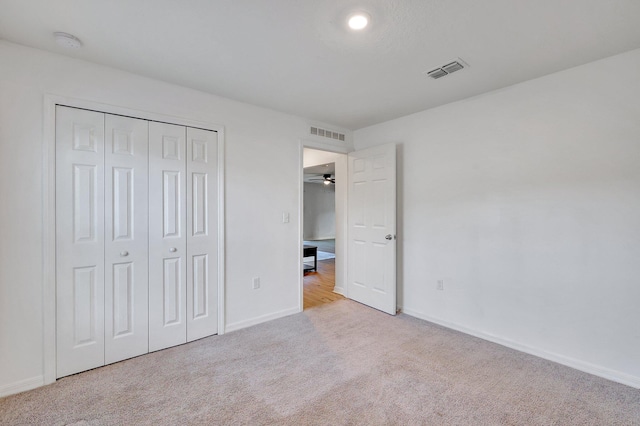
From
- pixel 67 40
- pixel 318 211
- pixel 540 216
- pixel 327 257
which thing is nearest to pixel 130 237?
pixel 67 40

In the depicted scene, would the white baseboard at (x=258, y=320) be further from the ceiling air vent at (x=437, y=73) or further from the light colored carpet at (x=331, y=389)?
the ceiling air vent at (x=437, y=73)

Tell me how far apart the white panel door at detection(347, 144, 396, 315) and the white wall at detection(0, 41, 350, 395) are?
0.87 m

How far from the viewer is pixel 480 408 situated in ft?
6.00

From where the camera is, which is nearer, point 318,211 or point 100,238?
point 100,238

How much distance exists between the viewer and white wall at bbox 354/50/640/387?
2.11 metres

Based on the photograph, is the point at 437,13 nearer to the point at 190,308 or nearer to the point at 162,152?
the point at 162,152

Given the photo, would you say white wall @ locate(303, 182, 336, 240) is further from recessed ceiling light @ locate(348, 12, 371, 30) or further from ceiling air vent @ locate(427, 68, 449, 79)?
recessed ceiling light @ locate(348, 12, 371, 30)

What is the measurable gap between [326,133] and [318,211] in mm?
8026

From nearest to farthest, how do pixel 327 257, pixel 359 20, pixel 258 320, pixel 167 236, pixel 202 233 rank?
pixel 359 20 < pixel 167 236 < pixel 202 233 < pixel 258 320 < pixel 327 257

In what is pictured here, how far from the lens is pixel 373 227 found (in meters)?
3.66

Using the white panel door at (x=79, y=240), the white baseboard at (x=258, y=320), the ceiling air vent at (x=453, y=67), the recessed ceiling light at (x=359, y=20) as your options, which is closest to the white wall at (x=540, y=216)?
the ceiling air vent at (x=453, y=67)

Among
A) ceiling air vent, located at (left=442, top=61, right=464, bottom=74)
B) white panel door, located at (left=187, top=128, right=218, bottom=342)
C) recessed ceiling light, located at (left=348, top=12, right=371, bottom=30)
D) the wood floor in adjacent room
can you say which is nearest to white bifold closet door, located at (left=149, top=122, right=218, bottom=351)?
white panel door, located at (left=187, top=128, right=218, bottom=342)

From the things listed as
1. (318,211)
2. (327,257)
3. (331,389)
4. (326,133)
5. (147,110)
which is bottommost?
(331,389)

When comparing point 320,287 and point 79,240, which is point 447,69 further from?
point 320,287
